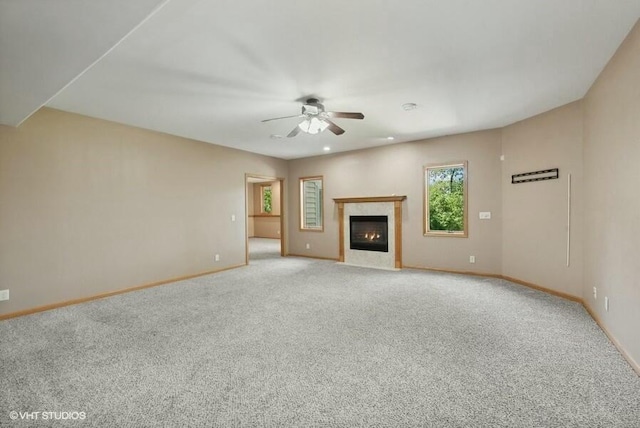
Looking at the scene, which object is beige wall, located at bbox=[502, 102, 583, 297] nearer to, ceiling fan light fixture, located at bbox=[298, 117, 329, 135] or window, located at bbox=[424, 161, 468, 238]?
window, located at bbox=[424, 161, 468, 238]

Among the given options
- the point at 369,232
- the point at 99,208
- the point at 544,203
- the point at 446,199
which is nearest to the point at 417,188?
the point at 446,199

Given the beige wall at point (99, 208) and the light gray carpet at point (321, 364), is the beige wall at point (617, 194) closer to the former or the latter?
the light gray carpet at point (321, 364)

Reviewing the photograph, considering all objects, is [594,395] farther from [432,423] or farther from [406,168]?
[406,168]

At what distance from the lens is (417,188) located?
19.1ft

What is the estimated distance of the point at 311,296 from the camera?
4.09 m

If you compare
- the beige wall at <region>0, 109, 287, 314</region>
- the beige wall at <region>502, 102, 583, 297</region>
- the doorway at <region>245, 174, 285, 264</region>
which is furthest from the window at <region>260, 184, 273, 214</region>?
the beige wall at <region>502, 102, 583, 297</region>

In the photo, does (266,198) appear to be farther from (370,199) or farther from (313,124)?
(313,124)

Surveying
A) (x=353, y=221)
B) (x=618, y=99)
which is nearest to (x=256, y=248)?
(x=353, y=221)

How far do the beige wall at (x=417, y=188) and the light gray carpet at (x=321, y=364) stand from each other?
4.93ft

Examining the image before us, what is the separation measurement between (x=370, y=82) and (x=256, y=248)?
23.0 feet

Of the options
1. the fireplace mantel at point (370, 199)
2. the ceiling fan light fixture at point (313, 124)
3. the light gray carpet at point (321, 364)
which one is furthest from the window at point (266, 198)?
the ceiling fan light fixture at point (313, 124)

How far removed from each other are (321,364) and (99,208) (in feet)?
13.0

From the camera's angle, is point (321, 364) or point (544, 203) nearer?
point (321, 364)

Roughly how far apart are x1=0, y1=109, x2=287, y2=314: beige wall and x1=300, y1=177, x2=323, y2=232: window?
2174 millimetres
